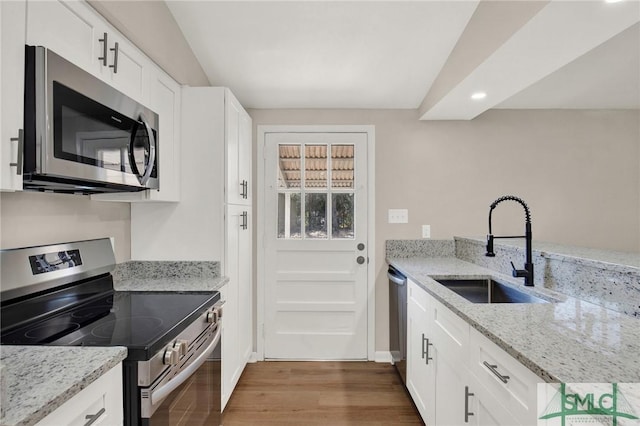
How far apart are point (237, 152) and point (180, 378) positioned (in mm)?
1469

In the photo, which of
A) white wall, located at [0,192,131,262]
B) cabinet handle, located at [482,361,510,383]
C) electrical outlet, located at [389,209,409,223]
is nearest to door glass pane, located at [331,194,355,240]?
electrical outlet, located at [389,209,409,223]

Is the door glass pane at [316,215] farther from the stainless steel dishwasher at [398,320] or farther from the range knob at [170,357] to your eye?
the range knob at [170,357]

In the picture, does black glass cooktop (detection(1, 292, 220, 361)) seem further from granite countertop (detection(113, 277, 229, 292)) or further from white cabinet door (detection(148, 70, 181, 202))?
white cabinet door (detection(148, 70, 181, 202))

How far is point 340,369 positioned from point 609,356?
2.11 m

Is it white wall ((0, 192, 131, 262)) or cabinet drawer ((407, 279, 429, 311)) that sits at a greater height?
white wall ((0, 192, 131, 262))

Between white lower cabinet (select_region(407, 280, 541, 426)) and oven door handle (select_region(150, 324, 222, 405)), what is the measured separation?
111cm

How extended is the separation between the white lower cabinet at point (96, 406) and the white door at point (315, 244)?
6.25ft

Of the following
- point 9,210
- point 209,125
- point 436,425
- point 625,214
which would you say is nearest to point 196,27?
point 209,125

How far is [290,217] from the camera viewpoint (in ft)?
9.52

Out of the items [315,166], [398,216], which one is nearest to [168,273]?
[315,166]

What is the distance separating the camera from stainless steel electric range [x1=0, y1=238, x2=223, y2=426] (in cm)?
107

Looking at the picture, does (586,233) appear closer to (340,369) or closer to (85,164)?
(340,369)

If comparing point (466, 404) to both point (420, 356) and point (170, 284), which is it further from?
point (170, 284)

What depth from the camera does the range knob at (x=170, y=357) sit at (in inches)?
44.9
